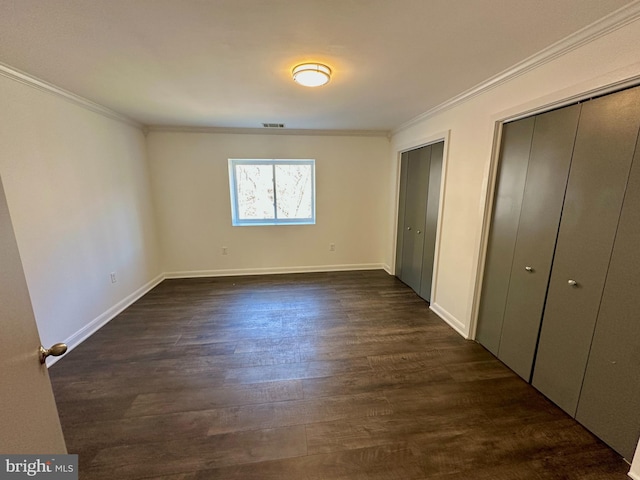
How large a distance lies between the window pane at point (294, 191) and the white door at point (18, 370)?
12.2 ft

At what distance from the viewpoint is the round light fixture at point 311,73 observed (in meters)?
1.88

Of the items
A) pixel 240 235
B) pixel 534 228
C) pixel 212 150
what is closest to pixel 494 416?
pixel 534 228

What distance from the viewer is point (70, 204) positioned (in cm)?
249

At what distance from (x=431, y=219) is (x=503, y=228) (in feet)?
3.59

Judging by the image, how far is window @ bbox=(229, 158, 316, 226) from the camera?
428 centimetres

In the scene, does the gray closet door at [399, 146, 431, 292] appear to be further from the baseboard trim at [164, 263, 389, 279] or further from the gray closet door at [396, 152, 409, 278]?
the baseboard trim at [164, 263, 389, 279]

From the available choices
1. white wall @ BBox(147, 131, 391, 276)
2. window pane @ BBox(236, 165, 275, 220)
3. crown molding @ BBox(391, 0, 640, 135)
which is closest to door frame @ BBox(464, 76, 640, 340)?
crown molding @ BBox(391, 0, 640, 135)

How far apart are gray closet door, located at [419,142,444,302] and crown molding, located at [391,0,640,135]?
716 mm

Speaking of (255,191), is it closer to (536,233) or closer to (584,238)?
(536,233)

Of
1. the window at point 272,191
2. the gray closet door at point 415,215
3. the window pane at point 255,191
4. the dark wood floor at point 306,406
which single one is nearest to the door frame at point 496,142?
the dark wood floor at point 306,406

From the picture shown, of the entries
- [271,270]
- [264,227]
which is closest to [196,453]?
[271,270]

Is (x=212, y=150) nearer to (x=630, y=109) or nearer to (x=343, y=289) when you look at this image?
(x=343, y=289)

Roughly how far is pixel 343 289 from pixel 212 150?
2.97 metres

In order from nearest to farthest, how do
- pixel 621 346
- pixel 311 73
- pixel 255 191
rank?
pixel 621 346, pixel 311 73, pixel 255 191
